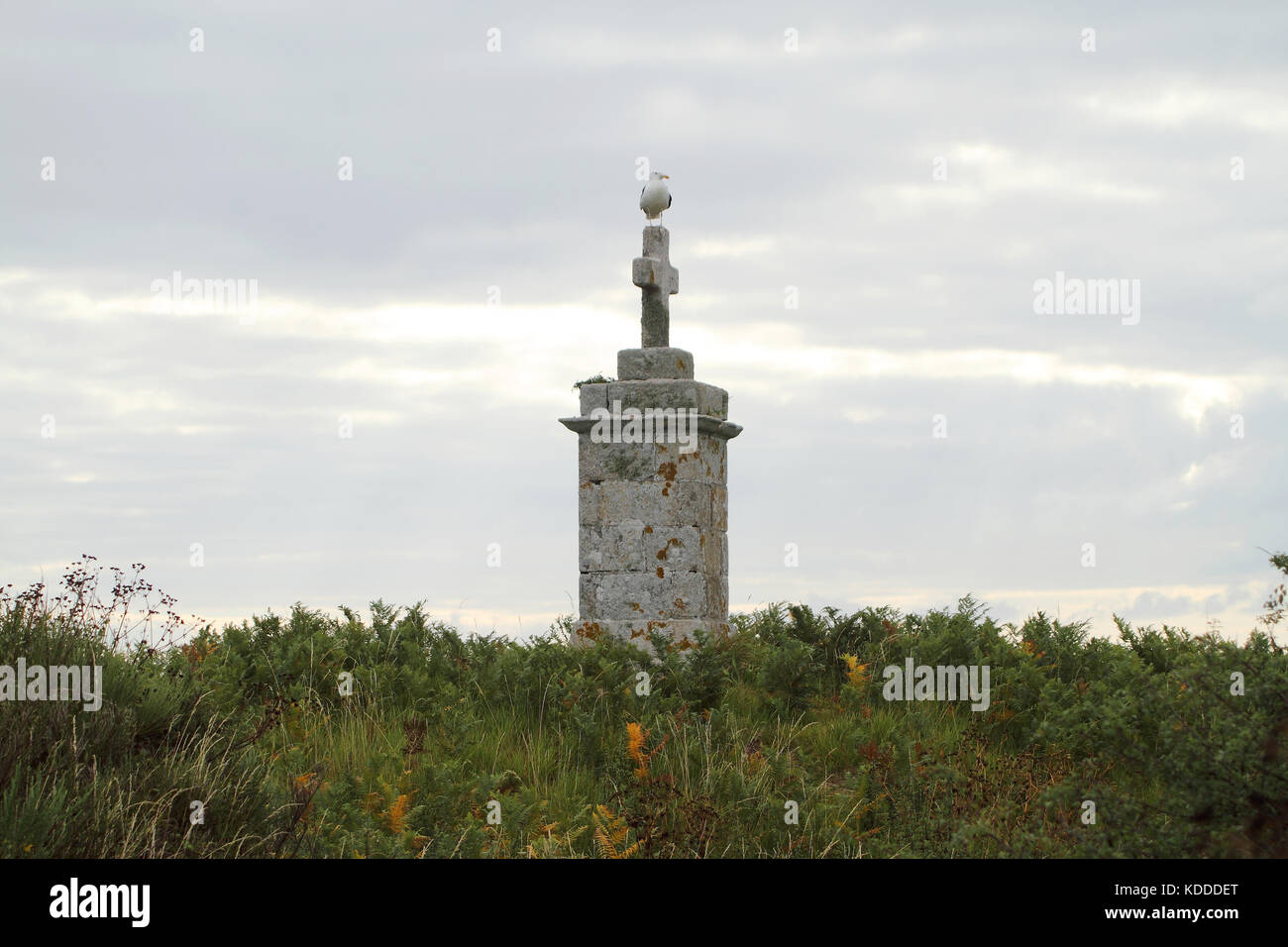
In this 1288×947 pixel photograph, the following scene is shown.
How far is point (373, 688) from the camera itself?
33.7ft

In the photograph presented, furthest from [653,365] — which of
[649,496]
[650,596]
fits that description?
[650,596]

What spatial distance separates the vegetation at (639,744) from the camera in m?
5.46

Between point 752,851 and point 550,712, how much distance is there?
294 centimetres

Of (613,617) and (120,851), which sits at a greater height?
(613,617)

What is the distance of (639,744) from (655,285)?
5.76 m

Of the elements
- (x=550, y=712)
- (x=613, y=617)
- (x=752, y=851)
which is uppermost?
(x=613, y=617)

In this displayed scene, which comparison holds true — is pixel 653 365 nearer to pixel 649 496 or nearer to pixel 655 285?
pixel 655 285
